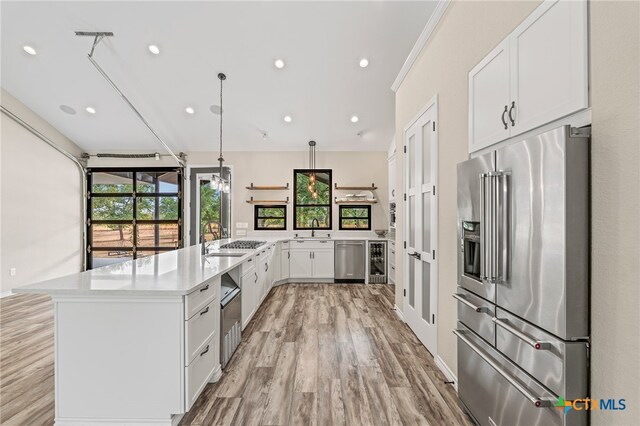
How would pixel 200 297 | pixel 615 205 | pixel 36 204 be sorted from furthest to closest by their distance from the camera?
pixel 36 204
pixel 200 297
pixel 615 205

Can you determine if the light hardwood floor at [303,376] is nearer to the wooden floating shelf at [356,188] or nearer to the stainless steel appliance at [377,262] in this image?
the stainless steel appliance at [377,262]

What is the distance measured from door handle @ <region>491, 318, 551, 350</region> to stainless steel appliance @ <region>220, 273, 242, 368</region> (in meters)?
2.00

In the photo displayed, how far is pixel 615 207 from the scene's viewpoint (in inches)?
42.1

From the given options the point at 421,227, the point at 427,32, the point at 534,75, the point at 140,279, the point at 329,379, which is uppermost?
the point at 427,32

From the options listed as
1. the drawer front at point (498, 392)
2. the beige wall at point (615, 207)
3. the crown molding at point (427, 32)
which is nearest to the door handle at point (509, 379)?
the drawer front at point (498, 392)

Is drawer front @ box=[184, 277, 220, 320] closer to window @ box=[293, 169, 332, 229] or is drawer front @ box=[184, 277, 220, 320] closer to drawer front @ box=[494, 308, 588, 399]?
drawer front @ box=[494, 308, 588, 399]

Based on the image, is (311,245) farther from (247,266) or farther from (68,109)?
(68,109)

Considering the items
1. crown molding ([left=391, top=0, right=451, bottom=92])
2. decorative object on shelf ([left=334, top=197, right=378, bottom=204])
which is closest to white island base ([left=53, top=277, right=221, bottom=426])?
crown molding ([left=391, top=0, right=451, bottom=92])

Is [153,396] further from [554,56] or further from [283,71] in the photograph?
[283,71]

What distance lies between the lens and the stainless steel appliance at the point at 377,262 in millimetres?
5645

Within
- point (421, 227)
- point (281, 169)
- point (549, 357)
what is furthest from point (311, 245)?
point (549, 357)

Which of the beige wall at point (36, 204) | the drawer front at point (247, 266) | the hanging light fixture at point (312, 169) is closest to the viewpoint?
the drawer front at point (247, 266)

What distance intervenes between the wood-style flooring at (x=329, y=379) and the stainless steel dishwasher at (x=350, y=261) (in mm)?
1887

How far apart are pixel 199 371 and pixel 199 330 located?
0.28m
